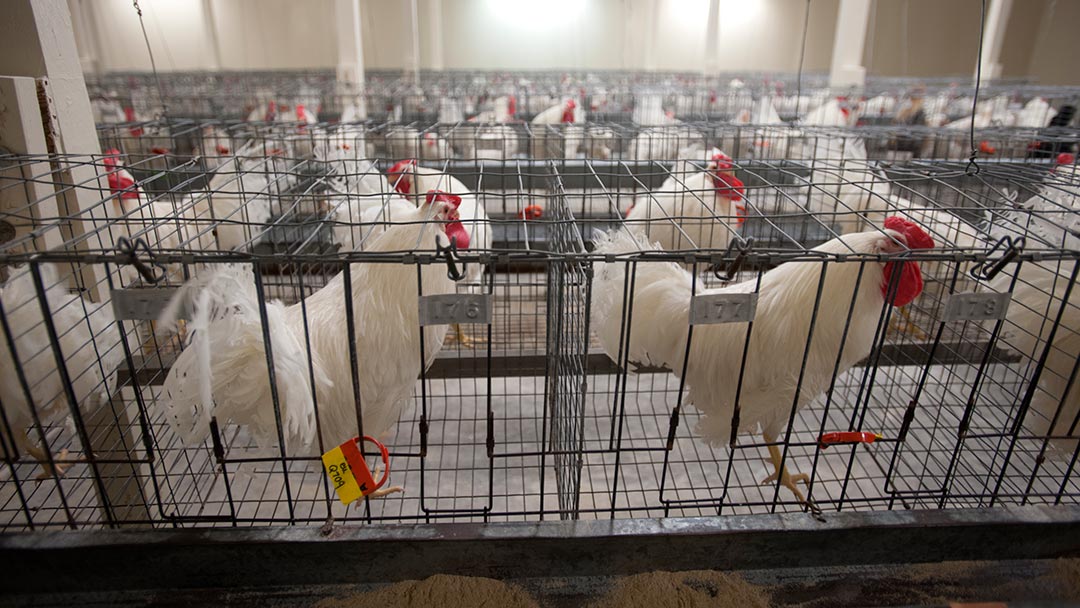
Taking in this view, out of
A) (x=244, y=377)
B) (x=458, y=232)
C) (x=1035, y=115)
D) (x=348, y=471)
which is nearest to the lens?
(x=348, y=471)

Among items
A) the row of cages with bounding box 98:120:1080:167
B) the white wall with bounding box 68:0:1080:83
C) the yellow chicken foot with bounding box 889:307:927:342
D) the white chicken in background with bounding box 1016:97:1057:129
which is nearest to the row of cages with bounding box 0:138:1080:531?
the yellow chicken foot with bounding box 889:307:927:342

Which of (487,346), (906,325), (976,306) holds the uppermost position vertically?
(976,306)

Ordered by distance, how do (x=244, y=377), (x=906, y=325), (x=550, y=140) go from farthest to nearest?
(x=550, y=140) → (x=906, y=325) → (x=244, y=377)

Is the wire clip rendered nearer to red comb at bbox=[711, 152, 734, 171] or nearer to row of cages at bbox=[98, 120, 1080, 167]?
red comb at bbox=[711, 152, 734, 171]

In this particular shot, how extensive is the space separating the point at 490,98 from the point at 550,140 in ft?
17.3

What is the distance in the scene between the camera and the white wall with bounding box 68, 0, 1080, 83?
35.7ft

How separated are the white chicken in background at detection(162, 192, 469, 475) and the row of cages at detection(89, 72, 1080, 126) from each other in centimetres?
544

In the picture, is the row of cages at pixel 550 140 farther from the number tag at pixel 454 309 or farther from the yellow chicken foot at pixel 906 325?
the number tag at pixel 454 309

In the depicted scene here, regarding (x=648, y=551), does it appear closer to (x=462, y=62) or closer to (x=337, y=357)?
(x=337, y=357)

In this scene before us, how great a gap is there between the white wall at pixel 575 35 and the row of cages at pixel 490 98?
1.26 m

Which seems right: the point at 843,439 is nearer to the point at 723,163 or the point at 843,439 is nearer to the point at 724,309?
the point at 724,309

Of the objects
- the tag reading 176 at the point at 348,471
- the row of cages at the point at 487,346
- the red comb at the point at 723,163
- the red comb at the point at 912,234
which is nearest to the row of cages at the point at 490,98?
the red comb at the point at 723,163

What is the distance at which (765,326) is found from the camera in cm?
202

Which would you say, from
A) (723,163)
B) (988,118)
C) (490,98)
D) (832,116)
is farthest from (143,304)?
(988,118)
